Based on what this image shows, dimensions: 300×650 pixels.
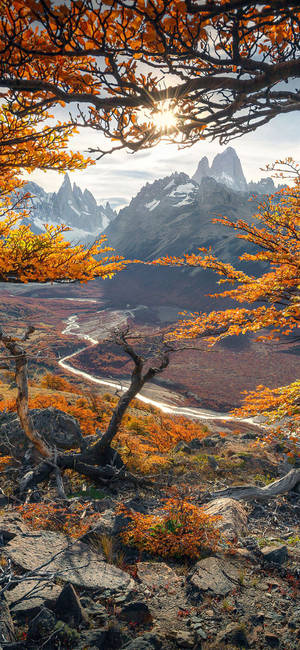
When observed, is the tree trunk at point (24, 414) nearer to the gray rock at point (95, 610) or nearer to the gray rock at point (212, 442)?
the gray rock at point (95, 610)

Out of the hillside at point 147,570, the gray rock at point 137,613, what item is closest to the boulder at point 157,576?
the hillside at point 147,570

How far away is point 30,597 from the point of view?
283 cm

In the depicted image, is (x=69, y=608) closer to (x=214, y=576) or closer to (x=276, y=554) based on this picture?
(x=214, y=576)

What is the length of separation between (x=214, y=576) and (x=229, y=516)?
189 centimetres

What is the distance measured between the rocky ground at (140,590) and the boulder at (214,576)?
0.01 m

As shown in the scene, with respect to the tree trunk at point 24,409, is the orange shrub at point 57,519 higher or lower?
lower

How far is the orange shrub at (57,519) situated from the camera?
474 cm

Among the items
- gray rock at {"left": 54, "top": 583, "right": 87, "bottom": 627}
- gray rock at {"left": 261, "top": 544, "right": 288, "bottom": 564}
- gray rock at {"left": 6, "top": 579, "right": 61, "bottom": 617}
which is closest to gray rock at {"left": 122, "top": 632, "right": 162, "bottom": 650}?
gray rock at {"left": 54, "top": 583, "right": 87, "bottom": 627}

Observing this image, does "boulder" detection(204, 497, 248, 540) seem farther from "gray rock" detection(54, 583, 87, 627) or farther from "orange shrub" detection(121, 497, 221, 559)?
"gray rock" detection(54, 583, 87, 627)

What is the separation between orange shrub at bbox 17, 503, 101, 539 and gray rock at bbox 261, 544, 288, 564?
2.75 meters

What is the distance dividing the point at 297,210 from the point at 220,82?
545 cm

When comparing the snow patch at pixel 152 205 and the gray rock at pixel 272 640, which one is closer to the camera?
the gray rock at pixel 272 640

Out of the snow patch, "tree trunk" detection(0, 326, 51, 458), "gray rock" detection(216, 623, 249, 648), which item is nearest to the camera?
"gray rock" detection(216, 623, 249, 648)

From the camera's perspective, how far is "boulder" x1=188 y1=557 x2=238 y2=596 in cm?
371
